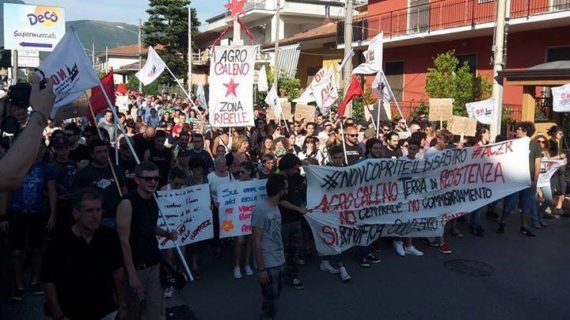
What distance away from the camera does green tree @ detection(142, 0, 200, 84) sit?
4953cm

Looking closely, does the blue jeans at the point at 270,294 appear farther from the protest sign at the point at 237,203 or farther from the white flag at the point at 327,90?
the white flag at the point at 327,90

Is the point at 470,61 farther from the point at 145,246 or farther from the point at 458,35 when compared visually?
the point at 145,246

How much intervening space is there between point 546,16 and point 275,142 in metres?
12.8

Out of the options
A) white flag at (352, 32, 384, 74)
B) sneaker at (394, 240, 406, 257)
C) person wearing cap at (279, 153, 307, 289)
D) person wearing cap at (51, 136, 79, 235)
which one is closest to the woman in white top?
person wearing cap at (279, 153, 307, 289)

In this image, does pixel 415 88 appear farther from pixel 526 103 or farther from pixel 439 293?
pixel 439 293

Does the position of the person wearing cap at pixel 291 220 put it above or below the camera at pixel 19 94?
below

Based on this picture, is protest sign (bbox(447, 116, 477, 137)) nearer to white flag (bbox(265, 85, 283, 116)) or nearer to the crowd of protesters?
the crowd of protesters

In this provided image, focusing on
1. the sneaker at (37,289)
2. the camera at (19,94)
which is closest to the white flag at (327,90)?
the sneaker at (37,289)

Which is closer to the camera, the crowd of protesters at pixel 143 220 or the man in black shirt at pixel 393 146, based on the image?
the crowd of protesters at pixel 143 220

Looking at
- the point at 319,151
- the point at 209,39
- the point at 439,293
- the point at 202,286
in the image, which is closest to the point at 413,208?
the point at 439,293

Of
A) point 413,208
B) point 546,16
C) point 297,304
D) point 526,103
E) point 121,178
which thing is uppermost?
point 546,16

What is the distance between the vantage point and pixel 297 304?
19.6ft

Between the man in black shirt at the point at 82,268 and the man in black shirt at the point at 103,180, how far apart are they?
6.78ft

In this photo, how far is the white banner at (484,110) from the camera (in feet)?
43.0
